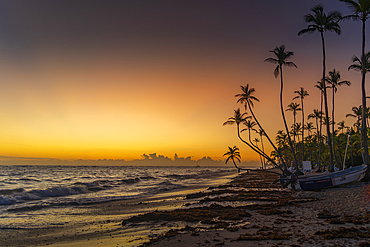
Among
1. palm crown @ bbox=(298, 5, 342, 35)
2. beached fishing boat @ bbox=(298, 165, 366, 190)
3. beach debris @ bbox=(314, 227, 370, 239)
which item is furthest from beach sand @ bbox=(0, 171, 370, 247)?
palm crown @ bbox=(298, 5, 342, 35)

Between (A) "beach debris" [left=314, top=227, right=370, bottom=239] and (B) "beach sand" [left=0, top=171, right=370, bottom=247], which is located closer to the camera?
(A) "beach debris" [left=314, top=227, right=370, bottom=239]

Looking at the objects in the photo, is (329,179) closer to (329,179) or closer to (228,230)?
(329,179)

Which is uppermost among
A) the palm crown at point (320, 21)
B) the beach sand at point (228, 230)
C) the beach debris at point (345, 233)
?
the palm crown at point (320, 21)

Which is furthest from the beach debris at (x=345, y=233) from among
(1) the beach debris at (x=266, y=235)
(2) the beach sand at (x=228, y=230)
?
(1) the beach debris at (x=266, y=235)

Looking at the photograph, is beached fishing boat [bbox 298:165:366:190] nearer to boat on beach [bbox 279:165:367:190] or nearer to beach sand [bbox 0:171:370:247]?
boat on beach [bbox 279:165:367:190]

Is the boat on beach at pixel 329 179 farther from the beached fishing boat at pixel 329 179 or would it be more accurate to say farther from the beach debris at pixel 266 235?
the beach debris at pixel 266 235

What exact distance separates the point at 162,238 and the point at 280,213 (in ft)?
22.0

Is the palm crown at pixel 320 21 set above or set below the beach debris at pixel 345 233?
above

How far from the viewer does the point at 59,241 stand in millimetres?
10016

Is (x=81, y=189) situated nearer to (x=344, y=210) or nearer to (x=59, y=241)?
(x=59, y=241)

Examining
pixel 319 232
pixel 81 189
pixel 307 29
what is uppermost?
pixel 307 29

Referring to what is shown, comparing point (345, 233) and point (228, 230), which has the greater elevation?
point (345, 233)

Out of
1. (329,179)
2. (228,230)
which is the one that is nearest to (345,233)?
(228,230)

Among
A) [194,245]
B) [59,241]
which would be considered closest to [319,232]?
[194,245]
